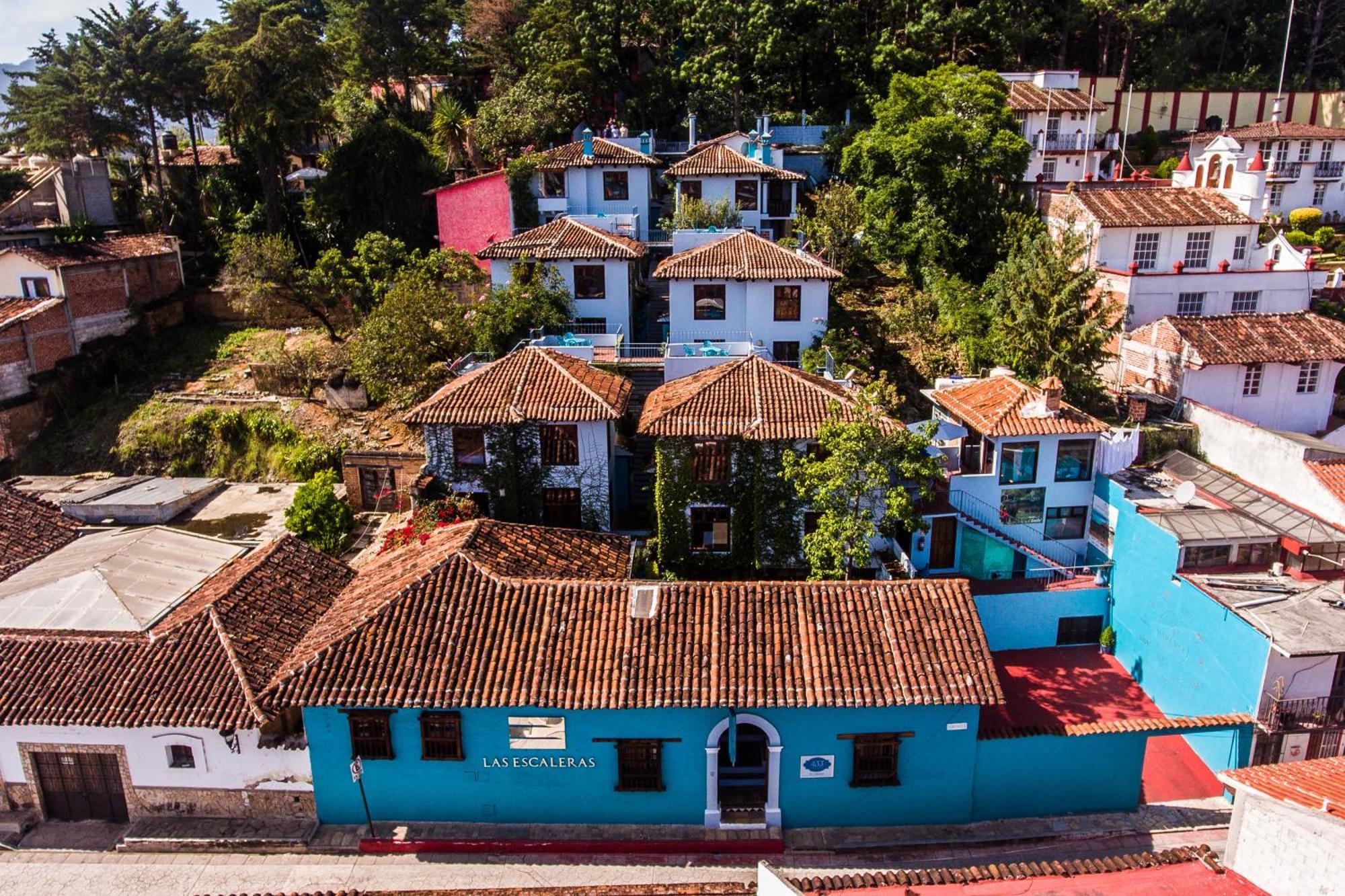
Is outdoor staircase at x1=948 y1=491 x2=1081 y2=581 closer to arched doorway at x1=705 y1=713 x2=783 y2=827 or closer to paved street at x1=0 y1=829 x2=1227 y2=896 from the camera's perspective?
paved street at x1=0 y1=829 x2=1227 y2=896

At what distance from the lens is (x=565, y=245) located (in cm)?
3556

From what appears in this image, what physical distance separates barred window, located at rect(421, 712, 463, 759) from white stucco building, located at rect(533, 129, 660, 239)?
27118 mm

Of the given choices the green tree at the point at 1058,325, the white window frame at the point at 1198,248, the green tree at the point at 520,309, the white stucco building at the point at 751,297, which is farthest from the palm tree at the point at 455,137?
the white window frame at the point at 1198,248

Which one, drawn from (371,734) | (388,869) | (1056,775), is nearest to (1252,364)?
(1056,775)

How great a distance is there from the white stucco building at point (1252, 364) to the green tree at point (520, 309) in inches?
815

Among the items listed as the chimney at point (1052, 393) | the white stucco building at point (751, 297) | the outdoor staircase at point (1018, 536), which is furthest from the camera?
the white stucco building at point (751, 297)

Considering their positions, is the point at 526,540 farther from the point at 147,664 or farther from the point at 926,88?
the point at 926,88

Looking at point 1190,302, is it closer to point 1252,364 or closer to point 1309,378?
point 1252,364

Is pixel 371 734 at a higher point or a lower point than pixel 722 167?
lower

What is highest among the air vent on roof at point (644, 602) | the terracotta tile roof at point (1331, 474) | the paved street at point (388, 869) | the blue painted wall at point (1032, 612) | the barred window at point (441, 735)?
the terracotta tile roof at point (1331, 474)

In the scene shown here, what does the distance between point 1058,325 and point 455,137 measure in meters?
31.2

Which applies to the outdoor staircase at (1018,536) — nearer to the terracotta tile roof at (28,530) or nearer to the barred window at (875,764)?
the barred window at (875,764)

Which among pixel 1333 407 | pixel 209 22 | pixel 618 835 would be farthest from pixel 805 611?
pixel 209 22

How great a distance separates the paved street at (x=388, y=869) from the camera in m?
17.4
